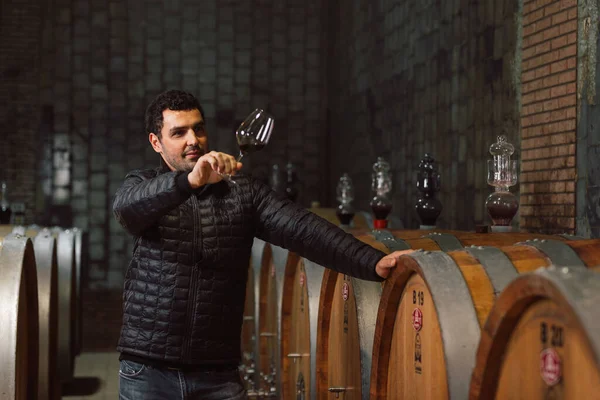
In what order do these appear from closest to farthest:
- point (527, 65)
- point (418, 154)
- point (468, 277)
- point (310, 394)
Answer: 1. point (468, 277)
2. point (310, 394)
3. point (527, 65)
4. point (418, 154)

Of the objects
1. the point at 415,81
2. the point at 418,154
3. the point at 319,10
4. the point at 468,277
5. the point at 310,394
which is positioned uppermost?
the point at 319,10

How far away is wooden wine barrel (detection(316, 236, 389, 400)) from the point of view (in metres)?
2.55

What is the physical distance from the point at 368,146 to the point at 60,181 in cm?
346

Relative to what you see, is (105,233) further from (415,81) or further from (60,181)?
(415,81)

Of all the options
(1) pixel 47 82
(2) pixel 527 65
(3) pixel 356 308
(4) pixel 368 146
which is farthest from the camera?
(1) pixel 47 82

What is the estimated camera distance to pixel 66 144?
30.0 feet

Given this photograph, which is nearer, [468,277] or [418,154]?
[468,277]

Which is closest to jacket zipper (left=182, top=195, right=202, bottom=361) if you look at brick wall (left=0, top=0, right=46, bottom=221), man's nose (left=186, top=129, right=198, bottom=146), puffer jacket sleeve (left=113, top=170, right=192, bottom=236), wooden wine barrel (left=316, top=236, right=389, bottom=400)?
puffer jacket sleeve (left=113, top=170, right=192, bottom=236)

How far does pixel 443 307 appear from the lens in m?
1.73

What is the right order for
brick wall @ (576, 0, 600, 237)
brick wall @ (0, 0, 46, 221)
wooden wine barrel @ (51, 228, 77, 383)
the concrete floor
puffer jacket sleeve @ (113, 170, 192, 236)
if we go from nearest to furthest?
puffer jacket sleeve @ (113, 170, 192, 236) → brick wall @ (576, 0, 600, 237) → wooden wine barrel @ (51, 228, 77, 383) → the concrete floor → brick wall @ (0, 0, 46, 221)

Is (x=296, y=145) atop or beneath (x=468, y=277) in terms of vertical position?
atop

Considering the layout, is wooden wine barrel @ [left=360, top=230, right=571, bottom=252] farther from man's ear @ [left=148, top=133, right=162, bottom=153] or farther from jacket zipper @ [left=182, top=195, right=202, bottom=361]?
man's ear @ [left=148, top=133, right=162, bottom=153]

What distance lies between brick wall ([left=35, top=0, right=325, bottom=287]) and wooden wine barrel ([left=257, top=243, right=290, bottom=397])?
4.64 m

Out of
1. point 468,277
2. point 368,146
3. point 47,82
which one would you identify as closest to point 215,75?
point 47,82
